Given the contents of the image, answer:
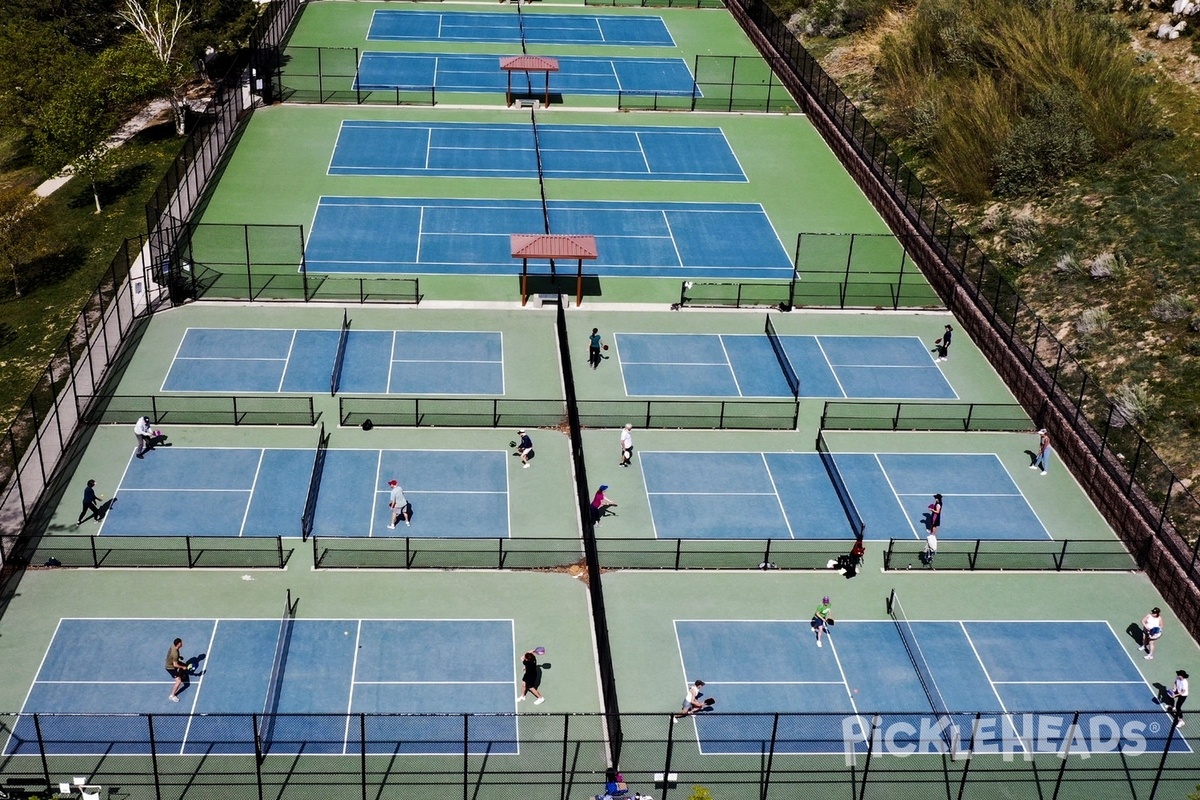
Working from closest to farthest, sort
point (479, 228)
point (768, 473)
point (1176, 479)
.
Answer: point (1176, 479), point (768, 473), point (479, 228)

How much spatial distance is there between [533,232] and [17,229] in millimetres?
18450

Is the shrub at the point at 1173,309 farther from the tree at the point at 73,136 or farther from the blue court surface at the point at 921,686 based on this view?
the tree at the point at 73,136

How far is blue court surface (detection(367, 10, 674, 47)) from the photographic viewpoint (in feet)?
250

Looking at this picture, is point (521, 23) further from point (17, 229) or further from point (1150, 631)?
point (1150, 631)

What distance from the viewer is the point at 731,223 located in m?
53.7

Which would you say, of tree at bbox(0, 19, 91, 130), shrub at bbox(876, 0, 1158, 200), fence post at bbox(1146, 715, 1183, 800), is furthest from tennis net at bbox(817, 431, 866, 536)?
tree at bbox(0, 19, 91, 130)

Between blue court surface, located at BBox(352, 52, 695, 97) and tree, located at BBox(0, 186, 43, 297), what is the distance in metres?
20.5

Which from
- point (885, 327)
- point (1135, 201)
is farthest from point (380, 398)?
point (1135, 201)

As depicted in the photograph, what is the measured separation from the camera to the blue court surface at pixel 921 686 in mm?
27516

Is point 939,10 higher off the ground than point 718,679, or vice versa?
point 939,10

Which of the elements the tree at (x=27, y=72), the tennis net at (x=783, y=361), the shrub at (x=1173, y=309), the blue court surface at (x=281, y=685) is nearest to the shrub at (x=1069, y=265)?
the shrub at (x=1173, y=309)

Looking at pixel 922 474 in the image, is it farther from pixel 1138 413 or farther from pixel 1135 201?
pixel 1135 201

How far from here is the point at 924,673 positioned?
30234mm

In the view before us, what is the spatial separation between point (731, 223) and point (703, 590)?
24110 millimetres
